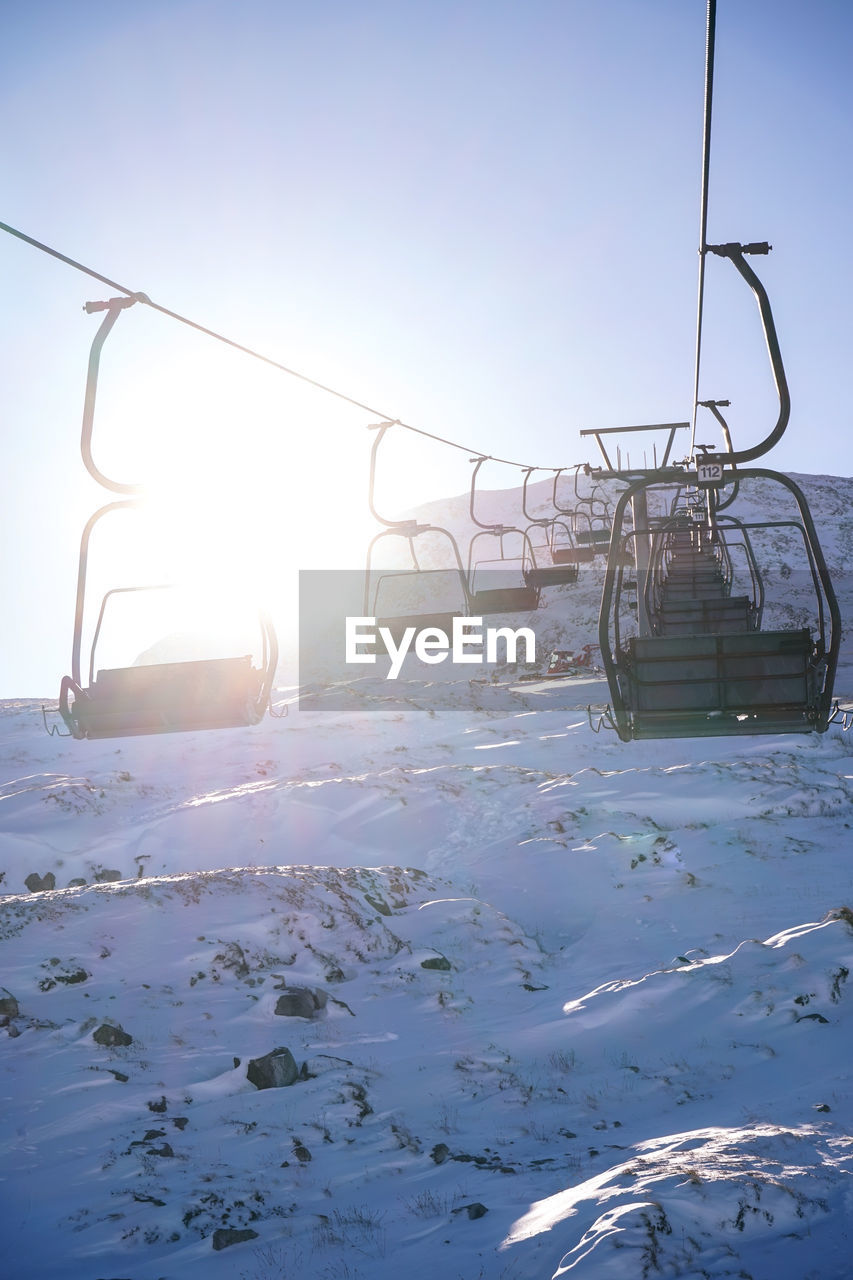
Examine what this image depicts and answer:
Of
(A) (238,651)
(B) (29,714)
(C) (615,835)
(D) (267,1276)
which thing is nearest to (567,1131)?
(D) (267,1276)

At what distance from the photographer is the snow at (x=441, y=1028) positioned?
7035 millimetres

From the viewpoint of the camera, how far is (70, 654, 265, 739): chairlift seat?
8.43 metres

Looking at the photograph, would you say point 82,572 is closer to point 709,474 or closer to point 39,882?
point 709,474

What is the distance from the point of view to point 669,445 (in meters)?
14.7

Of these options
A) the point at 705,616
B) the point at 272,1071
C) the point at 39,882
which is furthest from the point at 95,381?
the point at 39,882

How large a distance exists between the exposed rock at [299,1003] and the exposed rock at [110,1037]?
6.64 feet

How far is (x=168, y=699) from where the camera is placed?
8.42 m

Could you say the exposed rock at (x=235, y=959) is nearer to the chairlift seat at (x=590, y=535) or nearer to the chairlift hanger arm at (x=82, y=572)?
the chairlift hanger arm at (x=82, y=572)

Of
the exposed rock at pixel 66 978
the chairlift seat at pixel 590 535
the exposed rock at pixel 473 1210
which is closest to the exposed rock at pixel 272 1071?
the exposed rock at pixel 66 978

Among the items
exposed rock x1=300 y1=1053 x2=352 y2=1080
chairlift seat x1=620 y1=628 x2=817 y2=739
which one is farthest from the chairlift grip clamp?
exposed rock x1=300 y1=1053 x2=352 y2=1080

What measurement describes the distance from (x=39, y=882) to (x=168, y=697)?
12992 mm

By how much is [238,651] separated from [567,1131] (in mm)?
78195

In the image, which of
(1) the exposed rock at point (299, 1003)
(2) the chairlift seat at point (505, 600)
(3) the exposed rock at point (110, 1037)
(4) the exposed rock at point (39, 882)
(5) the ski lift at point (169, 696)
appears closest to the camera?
(5) the ski lift at point (169, 696)

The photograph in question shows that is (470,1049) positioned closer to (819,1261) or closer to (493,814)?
(819,1261)
